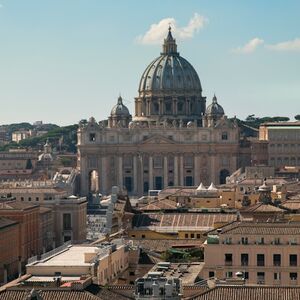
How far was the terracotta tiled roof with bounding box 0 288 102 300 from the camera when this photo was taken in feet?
111

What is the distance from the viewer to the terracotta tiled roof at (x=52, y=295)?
1331 inches

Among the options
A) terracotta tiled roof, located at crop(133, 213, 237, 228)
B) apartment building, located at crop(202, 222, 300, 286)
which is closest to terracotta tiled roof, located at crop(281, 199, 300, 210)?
terracotta tiled roof, located at crop(133, 213, 237, 228)

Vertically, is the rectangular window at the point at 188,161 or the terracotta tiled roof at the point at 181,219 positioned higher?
the rectangular window at the point at 188,161

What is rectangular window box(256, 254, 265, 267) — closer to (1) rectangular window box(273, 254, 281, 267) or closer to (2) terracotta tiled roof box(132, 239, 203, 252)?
(1) rectangular window box(273, 254, 281, 267)

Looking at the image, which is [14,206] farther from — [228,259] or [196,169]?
[196,169]

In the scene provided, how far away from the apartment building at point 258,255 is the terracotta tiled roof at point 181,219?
64.1ft

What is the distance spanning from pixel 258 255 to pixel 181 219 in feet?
71.2

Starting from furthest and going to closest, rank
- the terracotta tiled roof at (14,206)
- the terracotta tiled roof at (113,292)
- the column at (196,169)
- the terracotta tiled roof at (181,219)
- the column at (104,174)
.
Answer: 1. the column at (196,169)
2. the column at (104,174)
3. the terracotta tiled roof at (14,206)
4. the terracotta tiled roof at (181,219)
5. the terracotta tiled roof at (113,292)

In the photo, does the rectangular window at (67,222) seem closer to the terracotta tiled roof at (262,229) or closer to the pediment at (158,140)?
the terracotta tiled roof at (262,229)

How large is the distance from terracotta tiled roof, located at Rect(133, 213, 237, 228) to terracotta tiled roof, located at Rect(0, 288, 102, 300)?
33.0 metres

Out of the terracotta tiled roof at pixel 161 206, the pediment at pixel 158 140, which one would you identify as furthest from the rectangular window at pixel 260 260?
the pediment at pixel 158 140

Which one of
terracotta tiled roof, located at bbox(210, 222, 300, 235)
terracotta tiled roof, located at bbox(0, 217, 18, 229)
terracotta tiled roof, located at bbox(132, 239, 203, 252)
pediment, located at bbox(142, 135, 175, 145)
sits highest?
pediment, located at bbox(142, 135, 175, 145)

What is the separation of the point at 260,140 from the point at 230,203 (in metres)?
103

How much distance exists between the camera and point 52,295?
34.0 meters
